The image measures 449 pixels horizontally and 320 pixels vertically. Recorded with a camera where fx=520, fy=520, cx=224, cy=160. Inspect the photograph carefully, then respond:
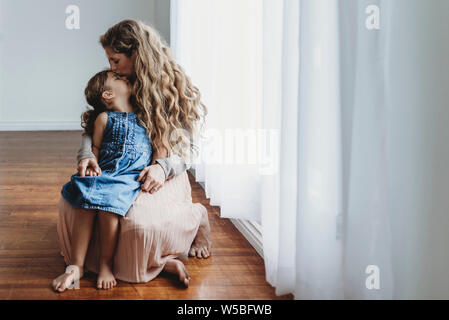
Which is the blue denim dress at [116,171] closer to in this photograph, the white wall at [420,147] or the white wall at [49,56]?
the white wall at [420,147]

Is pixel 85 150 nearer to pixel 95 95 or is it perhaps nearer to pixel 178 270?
pixel 95 95

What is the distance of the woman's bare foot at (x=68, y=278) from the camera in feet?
5.02

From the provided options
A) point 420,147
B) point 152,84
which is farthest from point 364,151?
point 152,84

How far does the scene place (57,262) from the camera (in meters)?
1.78

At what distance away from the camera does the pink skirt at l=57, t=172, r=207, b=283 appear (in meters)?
1.60

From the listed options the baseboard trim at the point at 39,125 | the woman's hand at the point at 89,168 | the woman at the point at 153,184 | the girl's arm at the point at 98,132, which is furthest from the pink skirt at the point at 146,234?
the baseboard trim at the point at 39,125

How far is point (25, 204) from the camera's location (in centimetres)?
258

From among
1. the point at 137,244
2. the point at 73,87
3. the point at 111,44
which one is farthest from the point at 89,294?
the point at 73,87

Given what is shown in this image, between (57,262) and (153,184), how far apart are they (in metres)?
0.44

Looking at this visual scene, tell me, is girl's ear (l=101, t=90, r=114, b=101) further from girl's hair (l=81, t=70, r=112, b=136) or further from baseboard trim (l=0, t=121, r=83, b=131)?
baseboard trim (l=0, t=121, r=83, b=131)
